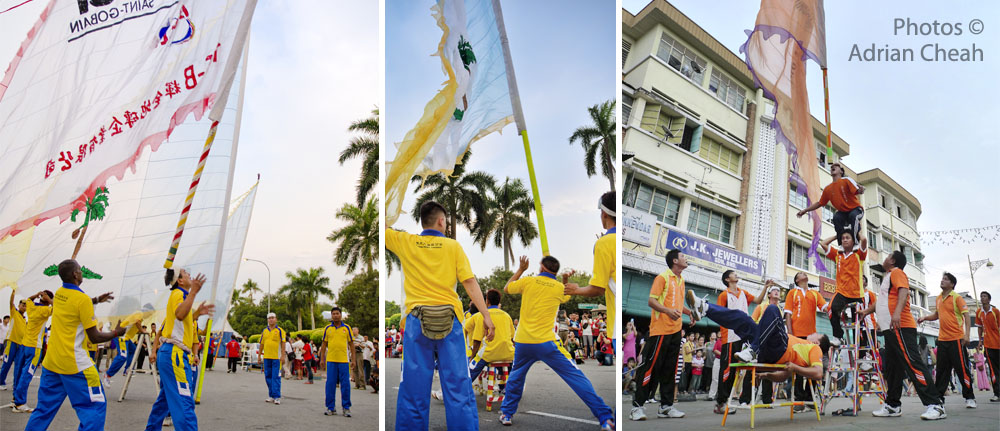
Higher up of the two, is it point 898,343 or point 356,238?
point 356,238

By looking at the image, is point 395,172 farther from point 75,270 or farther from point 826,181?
point 826,181

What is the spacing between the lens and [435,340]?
342 cm

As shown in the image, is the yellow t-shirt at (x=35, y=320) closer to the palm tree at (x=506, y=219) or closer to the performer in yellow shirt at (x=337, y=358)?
the performer in yellow shirt at (x=337, y=358)

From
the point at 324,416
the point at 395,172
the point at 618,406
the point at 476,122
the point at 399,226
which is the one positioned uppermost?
the point at 476,122

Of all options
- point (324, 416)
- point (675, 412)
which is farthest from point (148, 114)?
point (675, 412)

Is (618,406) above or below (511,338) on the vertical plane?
below

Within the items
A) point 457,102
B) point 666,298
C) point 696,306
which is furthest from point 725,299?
point 457,102

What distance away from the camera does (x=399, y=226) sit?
4043mm

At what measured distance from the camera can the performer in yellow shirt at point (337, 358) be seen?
17.6 ft

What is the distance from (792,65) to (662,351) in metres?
2.35

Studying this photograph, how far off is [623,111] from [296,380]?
386 cm

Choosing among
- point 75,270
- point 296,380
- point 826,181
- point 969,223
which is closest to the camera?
point 75,270

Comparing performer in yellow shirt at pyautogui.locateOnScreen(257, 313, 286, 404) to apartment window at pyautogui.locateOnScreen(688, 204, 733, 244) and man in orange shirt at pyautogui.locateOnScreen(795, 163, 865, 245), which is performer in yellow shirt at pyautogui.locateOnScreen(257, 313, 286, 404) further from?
man in orange shirt at pyautogui.locateOnScreen(795, 163, 865, 245)

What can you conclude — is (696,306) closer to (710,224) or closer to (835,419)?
(710,224)
